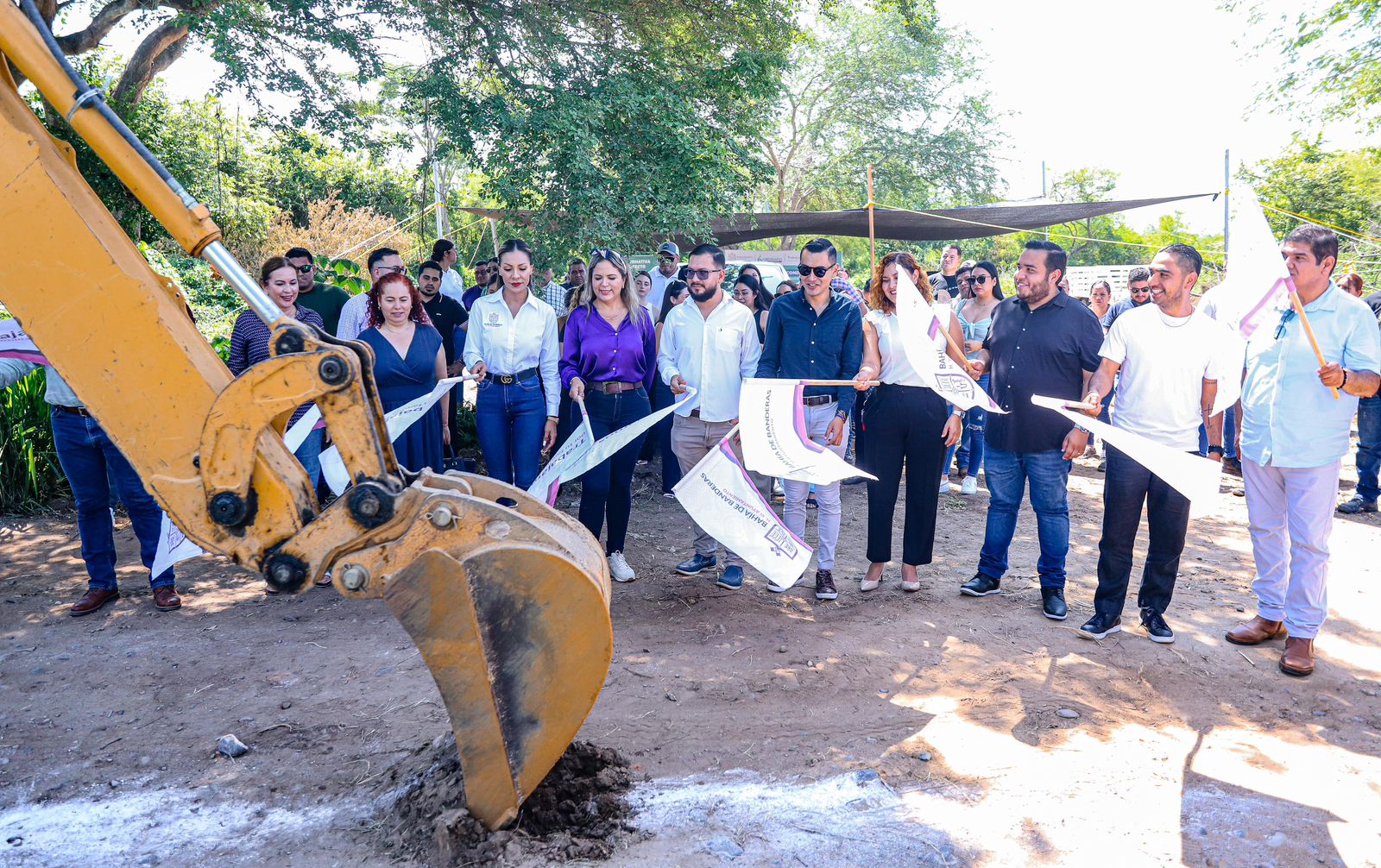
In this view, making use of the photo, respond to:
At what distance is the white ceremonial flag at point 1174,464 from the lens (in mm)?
4555

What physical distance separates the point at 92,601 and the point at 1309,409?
719 centimetres

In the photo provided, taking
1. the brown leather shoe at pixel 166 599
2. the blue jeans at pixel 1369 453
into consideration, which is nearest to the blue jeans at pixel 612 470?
the brown leather shoe at pixel 166 599

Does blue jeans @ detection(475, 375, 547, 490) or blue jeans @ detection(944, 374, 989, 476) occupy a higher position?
blue jeans @ detection(475, 375, 547, 490)

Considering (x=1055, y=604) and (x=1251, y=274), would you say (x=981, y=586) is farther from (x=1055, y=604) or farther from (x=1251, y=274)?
(x=1251, y=274)

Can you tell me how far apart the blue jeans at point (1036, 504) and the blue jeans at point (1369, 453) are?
15.3 feet

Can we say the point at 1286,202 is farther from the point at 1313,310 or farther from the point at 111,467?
the point at 111,467

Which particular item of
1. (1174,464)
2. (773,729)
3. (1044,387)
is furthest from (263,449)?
(1044,387)

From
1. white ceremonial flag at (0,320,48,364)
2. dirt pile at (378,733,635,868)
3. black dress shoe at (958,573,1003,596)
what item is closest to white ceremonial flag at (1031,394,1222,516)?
black dress shoe at (958,573,1003,596)

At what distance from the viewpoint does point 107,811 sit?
347 cm

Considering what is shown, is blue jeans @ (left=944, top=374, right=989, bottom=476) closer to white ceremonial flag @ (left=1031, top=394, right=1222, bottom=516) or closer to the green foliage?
white ceremonial flag @ (left=1031, top=394, right=1222, bottom=516)

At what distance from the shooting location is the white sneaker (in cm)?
619

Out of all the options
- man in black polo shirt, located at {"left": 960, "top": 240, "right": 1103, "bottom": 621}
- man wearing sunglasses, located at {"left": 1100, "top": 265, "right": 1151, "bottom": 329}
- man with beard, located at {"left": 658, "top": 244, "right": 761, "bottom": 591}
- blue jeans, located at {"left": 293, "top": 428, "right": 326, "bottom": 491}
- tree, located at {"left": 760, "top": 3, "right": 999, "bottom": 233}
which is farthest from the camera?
tree, located at {"left": 760, "top": 3, "right": 999, "bottom": 233}

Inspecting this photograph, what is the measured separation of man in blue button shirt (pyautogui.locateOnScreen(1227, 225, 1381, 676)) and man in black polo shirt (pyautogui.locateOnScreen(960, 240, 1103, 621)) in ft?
3.14

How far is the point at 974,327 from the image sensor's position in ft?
27.4
